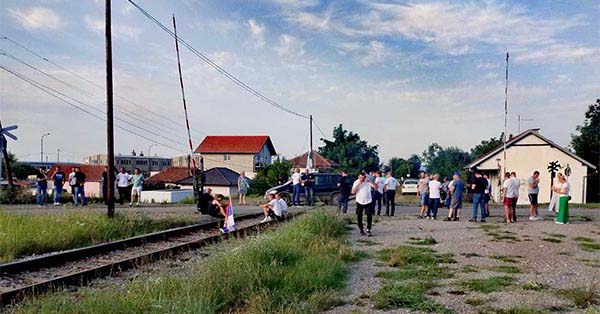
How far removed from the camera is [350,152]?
6950cm

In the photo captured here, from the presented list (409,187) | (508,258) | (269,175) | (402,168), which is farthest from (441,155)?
(508,258)

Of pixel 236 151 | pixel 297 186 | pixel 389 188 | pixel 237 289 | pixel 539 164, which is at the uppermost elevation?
pixel 236 151

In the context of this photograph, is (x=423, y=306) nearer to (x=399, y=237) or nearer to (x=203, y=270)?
(x=203, y=270)

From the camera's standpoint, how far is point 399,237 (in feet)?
41.8

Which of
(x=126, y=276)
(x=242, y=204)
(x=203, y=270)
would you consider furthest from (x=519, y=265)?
(x=242, y=204)

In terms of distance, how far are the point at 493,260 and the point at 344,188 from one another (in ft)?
28.8

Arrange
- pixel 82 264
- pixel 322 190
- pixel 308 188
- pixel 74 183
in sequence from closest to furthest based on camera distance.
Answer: pixel 82 264 → pixel 74 183 → pixel 308 188 → pixel 322 190

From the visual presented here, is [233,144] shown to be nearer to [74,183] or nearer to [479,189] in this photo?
[74,183]

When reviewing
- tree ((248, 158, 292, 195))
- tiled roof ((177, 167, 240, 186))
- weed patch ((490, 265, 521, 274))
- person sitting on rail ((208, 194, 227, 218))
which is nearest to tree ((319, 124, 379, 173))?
tiled roof ((177, 167, 240, 186))

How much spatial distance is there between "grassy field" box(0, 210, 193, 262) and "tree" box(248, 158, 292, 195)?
24.3 m

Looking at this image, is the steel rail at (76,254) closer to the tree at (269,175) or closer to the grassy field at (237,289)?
the grassy field at (237,289)

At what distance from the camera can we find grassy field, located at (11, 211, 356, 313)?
5.23m

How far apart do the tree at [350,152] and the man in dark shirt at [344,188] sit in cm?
4713

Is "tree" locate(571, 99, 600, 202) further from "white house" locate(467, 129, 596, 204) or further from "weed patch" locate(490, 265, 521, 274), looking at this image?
"weed patch" locate(490, 265, 521, 274)
